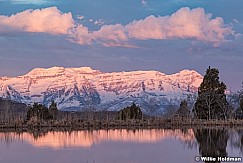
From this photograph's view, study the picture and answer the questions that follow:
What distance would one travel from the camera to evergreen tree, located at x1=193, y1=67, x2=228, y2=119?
6228 centimetres

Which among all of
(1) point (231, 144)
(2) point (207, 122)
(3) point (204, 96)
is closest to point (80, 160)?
(1) point (231, 144)

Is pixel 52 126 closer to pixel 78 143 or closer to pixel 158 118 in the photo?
pixel 158 118

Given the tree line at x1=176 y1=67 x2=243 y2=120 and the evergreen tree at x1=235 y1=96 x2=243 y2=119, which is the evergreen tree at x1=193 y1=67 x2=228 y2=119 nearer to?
the tree line at x1=176 y1=67 x2=243 y2=120

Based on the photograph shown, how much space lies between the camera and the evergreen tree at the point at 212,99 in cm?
6228

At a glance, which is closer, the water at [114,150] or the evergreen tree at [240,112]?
the water at [114,150]

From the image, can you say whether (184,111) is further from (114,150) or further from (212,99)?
(114,150)

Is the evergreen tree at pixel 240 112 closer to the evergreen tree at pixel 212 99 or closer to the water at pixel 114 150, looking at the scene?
the evergreen tree at pixel 212 99

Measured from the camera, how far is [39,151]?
96.9ft

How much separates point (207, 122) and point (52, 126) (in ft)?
60.1

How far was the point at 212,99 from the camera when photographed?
61969 millimetres

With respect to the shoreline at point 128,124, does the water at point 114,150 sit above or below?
below

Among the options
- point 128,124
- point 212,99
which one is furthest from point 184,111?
point 128,124

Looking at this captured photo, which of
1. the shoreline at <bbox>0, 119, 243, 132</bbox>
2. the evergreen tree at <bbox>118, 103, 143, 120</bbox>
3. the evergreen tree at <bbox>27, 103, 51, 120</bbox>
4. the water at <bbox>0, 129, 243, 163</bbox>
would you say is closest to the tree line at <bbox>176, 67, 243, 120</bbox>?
the shoreline at <bbox>0, 119, 243, 132</bbox>

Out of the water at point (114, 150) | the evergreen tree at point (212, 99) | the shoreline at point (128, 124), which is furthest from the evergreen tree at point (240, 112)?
the water at point (114, 150)
